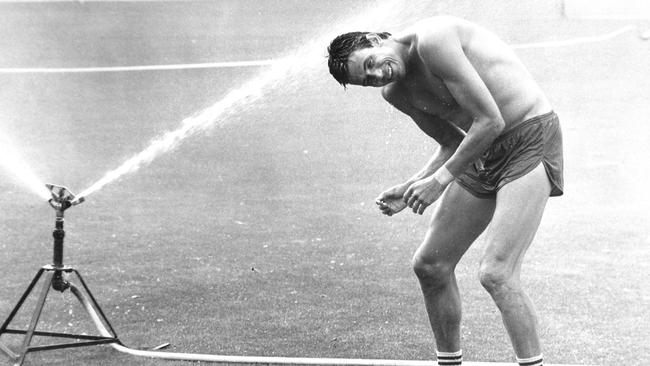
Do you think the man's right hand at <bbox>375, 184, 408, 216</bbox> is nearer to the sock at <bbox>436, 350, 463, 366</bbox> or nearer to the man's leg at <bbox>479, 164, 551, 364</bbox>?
the man's leg at <bbox>479, 164, 551, 364</bbox>

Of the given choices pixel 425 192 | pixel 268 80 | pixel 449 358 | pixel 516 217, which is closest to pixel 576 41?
pixel 268 80

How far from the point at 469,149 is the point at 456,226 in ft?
1.68

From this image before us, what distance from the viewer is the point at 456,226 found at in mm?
4645

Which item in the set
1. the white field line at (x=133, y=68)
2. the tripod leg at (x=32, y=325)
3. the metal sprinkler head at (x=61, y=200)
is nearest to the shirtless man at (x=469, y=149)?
the metal sprinkler head at (x=61, y=200)

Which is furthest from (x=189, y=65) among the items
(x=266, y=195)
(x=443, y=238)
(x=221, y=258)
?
(x=443, y=238)

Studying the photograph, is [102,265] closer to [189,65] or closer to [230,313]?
[230,313]

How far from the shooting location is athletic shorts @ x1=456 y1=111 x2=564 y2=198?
14.5 ft

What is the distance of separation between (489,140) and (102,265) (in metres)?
3.74

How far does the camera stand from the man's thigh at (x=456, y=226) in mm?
4648

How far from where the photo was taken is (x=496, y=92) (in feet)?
14.6

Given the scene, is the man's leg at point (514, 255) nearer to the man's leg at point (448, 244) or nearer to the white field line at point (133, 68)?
the man's leg at point (448, 244)

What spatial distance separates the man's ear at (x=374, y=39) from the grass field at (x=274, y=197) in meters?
1.84

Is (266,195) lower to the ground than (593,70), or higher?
lower

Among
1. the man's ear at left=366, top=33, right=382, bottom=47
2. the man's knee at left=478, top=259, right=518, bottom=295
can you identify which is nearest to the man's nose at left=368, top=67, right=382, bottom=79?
the man's ear at left=366, top=33, right=382, bottom=47
